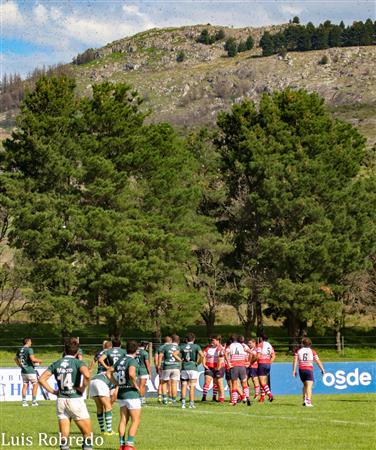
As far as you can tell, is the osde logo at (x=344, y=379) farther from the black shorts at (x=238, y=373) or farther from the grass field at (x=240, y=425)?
the black shorts at (x=238, y=373)

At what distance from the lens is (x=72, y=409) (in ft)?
49.5

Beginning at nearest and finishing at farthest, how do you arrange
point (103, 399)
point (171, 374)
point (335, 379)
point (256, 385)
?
point (103, 399), point (171, 374), point (256, 385), point (335, 379)

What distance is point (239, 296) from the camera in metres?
60.1

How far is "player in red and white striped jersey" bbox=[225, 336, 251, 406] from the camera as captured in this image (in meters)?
27.8

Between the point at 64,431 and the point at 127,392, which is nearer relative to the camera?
the point at 64,431

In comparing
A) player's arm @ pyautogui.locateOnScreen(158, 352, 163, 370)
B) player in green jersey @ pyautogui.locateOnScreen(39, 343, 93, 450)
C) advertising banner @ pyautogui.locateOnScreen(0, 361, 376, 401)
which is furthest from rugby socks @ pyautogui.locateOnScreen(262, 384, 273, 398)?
player in green jersey @ pyautogui.locateOnScreen(39, 343, 93, 450)

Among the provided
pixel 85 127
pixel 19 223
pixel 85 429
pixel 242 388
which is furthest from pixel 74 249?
pixel 85 429

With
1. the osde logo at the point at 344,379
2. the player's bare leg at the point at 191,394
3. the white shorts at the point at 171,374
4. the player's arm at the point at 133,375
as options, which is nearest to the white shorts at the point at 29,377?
the white shorts at the point at 171,374

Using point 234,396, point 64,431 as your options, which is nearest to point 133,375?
point 64,431

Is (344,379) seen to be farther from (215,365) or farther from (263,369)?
(215,365)

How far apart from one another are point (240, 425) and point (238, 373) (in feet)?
22.5

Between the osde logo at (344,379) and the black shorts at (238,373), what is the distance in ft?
22.2

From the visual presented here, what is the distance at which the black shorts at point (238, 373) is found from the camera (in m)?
27.9

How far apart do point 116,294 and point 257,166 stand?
41.1ft
